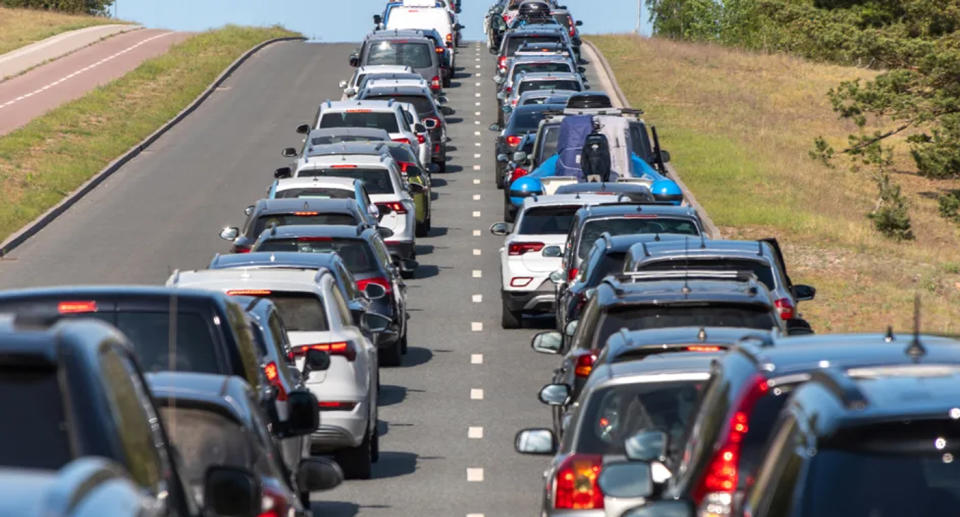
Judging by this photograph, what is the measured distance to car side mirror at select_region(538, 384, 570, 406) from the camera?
11.5m

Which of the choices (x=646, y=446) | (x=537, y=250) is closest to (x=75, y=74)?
(x=537, y=250)

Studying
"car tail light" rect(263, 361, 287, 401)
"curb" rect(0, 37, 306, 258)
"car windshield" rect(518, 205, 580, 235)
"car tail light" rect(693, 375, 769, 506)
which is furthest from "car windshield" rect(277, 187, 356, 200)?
"car tail light" rect(693, 375, 769, 506)

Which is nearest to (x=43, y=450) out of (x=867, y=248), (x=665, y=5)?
(x=867, y=248)

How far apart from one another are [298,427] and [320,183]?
15.1 meters

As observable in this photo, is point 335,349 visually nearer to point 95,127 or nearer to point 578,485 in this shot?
point 578,485

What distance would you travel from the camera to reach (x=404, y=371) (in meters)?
21.4

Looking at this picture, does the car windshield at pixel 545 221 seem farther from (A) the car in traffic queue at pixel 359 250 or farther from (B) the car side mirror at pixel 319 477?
(B) the car side mirror at pixel 319 477

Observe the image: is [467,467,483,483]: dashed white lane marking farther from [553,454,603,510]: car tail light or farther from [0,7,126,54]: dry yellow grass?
[0,7,126,54]: dry yellow grass

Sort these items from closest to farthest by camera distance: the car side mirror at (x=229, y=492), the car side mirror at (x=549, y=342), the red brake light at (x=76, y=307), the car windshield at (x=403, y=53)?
the car side mirror at (x=229, y=492) < the red brake light at (x=76, y=307) < the car side mirror at (x=549, y=342) < the car windshield at (x=403, y=53)

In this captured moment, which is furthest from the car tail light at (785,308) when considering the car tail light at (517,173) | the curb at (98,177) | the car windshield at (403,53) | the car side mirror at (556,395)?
the car windshield at (403,53)

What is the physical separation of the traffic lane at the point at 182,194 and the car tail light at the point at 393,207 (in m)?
3.36

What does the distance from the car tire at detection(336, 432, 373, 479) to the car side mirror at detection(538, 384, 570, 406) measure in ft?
11.0

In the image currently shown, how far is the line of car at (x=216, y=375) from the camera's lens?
4.93m

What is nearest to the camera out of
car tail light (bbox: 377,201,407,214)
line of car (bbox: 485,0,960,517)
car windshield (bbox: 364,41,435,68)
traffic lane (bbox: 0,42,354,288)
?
line of car (bbox: 485,0,960,517)
